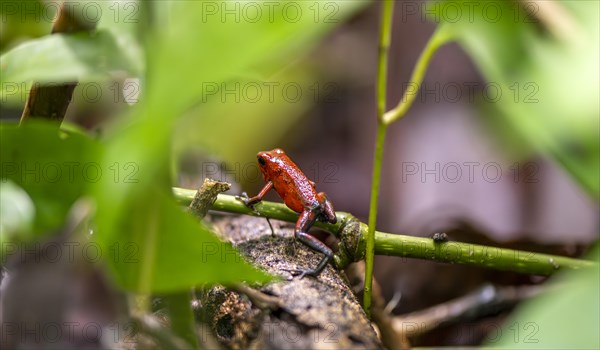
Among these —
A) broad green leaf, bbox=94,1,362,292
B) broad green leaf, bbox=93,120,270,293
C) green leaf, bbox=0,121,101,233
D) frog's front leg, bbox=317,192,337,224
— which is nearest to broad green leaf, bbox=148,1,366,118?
broad green leaf, bbox=94,1,362,292

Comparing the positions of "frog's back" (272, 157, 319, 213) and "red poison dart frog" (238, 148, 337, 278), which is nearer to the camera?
"red poison dart frog" (238, 148, 337, 278)

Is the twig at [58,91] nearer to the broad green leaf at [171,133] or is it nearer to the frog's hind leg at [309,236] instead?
the frog's hind leg at [309,236]

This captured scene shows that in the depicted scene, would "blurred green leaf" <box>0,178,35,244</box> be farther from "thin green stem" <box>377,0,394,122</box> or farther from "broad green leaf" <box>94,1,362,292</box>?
"thin green stem" <box>377,0,394,122</box>

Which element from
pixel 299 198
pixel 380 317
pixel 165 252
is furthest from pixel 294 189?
pixel 165 252

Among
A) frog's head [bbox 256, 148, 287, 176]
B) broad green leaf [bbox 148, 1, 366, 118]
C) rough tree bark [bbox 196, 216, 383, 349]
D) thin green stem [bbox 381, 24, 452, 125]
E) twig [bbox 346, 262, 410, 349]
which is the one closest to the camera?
broad green leaf [bbox 148, 1, 366, 118]

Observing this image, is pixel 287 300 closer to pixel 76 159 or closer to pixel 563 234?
pixel 76 159

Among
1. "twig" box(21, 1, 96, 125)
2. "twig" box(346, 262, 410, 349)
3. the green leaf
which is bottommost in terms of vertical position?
"twig" box(346, 262, 410, 349)

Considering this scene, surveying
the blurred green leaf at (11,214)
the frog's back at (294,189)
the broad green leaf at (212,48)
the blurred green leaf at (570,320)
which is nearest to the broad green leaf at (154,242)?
the broad green leaf at (212,48)
